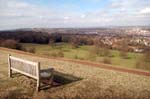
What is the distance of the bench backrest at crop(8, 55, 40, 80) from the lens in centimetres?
591

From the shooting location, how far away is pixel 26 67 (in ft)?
21.2

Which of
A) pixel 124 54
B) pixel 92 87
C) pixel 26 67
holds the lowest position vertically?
pixel 124 54

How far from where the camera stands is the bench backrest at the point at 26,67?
591 cm

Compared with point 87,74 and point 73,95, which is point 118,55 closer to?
point 87,74

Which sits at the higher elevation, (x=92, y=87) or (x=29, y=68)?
(x=29, y=68)

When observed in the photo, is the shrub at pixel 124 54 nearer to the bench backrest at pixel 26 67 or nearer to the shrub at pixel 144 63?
the shrub at pixel 144 63

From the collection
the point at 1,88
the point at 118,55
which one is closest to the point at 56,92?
the point at 1,88

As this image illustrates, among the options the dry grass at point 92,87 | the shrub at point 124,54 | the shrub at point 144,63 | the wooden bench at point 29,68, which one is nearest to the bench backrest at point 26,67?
the wooden bench at point 29,68

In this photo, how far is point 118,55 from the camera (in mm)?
23094

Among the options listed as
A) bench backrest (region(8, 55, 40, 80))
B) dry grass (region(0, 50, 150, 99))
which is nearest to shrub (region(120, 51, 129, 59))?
dry grass (region(0, 50, 150, 99))

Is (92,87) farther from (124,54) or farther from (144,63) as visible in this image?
(124,54)

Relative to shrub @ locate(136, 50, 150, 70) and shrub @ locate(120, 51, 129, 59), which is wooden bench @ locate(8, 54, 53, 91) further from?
shrub @ locate(120, 51, 129, 59)

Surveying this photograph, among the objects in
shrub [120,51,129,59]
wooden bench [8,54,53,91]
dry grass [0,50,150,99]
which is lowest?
shrub [120,51,129,59]

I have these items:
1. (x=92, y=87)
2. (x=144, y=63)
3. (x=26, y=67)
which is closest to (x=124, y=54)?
(x=144, y=63)
